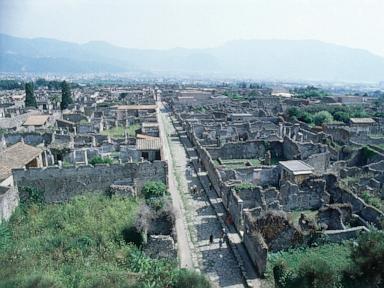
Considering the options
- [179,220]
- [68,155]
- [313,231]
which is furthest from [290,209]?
[68,155]

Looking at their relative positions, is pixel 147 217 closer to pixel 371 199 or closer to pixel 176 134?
pixel 371 199

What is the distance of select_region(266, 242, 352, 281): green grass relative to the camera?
1467cm

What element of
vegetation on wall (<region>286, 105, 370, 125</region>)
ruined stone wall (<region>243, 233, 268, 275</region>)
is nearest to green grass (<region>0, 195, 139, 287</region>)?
ruined stone wall (<region>243, 233, 268, 275</region>)

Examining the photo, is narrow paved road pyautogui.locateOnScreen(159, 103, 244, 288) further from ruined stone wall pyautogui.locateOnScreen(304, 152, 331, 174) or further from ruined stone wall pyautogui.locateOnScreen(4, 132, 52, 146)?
ruined stone wall pyautogui.locateOnScreen(4, 132, 52, 146)

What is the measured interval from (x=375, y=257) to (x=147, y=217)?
9823mm

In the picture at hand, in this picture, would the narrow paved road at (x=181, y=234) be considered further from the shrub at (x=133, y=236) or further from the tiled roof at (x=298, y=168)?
the tiled roof at (x=298, y=168)

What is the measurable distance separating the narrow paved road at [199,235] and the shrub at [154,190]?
129 cm

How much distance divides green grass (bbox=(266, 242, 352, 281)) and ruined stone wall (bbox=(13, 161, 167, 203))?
978 centimetres

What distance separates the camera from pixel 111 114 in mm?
53062

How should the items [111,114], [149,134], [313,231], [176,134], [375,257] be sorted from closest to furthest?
[375,257] < [313,231] < [149,134] < [176,134] < [111,114]

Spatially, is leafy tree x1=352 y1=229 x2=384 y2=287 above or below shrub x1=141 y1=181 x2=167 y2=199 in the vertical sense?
above

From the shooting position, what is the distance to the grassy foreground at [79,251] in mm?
13320

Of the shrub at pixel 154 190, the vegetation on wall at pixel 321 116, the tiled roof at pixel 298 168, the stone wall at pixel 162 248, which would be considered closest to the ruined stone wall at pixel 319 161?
the tiled roof at pixel 298 168

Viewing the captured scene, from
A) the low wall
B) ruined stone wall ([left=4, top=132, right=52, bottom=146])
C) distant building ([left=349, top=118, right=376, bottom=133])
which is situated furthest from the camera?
distant building ([left=349, top=118, right=376, bottom=133])
